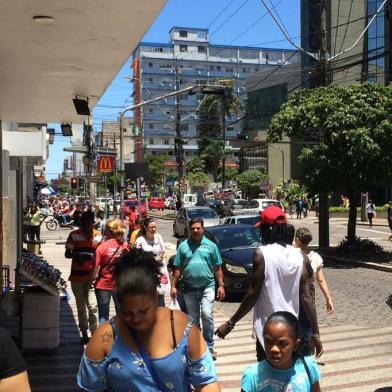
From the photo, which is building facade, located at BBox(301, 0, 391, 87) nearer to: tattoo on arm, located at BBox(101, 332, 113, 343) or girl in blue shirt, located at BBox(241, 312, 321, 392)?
girl in blue shirt, located at BBox(241, 312, 321, 392)

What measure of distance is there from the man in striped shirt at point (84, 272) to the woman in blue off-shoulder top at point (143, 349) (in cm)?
538

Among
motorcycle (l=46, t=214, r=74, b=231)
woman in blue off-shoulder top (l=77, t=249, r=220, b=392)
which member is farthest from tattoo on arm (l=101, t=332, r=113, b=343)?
motorcycle (l=46, t=214, r=74, b=231)

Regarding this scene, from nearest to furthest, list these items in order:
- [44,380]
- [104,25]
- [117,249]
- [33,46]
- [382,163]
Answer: [104,25] < [33,46] < [44,380] < [117,249] < [382,163]

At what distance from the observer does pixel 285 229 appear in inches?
191

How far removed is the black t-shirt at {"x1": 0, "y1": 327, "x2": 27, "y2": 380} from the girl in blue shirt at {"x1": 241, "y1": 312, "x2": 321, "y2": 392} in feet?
4.19

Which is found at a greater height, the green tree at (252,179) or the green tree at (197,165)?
the green tree at (197,165)

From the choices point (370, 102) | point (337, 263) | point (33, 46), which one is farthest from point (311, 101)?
point (33, 46)

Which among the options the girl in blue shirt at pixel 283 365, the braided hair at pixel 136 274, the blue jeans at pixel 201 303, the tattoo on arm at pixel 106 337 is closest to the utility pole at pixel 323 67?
the blue jeans at pixel 201 303

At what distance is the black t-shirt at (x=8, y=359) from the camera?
2.35 metres

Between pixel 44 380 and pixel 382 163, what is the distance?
41.9 ft

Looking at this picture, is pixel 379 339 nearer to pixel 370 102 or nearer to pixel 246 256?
pixel 246 256

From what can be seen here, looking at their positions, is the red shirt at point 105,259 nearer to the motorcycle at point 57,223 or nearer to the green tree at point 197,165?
the motorcycle at point 57,223

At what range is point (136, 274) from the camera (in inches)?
111

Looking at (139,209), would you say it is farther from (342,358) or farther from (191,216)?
(342,358)
